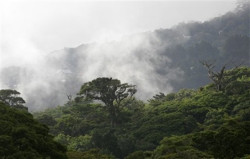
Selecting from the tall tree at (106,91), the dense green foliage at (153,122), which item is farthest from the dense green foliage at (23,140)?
the tall tree at (106,91)

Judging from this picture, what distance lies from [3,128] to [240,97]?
4934cm

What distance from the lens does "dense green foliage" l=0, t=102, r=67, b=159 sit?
22.7 m

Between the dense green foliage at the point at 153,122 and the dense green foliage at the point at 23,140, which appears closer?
the dense green foliage at the point at 23,140

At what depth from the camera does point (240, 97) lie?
6494 cm

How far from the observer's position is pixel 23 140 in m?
23.5

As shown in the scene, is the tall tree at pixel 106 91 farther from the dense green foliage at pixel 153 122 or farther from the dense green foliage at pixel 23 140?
the dense green foliage at pixel 23 140

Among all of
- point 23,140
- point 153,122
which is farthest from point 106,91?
point 23,140

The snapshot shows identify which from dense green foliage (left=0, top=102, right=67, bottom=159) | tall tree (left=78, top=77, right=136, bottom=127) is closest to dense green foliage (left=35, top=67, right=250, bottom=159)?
tall tree (left=78, top=77, right=136, bottom=127)

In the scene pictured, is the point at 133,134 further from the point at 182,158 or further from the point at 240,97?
the point at 182,158

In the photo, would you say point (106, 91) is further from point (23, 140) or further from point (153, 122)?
point (23, 140)

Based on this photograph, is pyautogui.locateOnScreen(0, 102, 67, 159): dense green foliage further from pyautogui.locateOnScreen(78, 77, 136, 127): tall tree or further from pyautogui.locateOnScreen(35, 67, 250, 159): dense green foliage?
pyautogui.locateOnScreen(78, 77, 136, 127): tall tree

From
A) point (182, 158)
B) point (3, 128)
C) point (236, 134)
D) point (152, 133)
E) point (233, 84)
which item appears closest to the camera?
point (3, 128)

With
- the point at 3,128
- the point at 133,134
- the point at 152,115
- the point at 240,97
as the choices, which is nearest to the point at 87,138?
the point at 133,134

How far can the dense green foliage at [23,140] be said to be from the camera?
2266 centimetres
